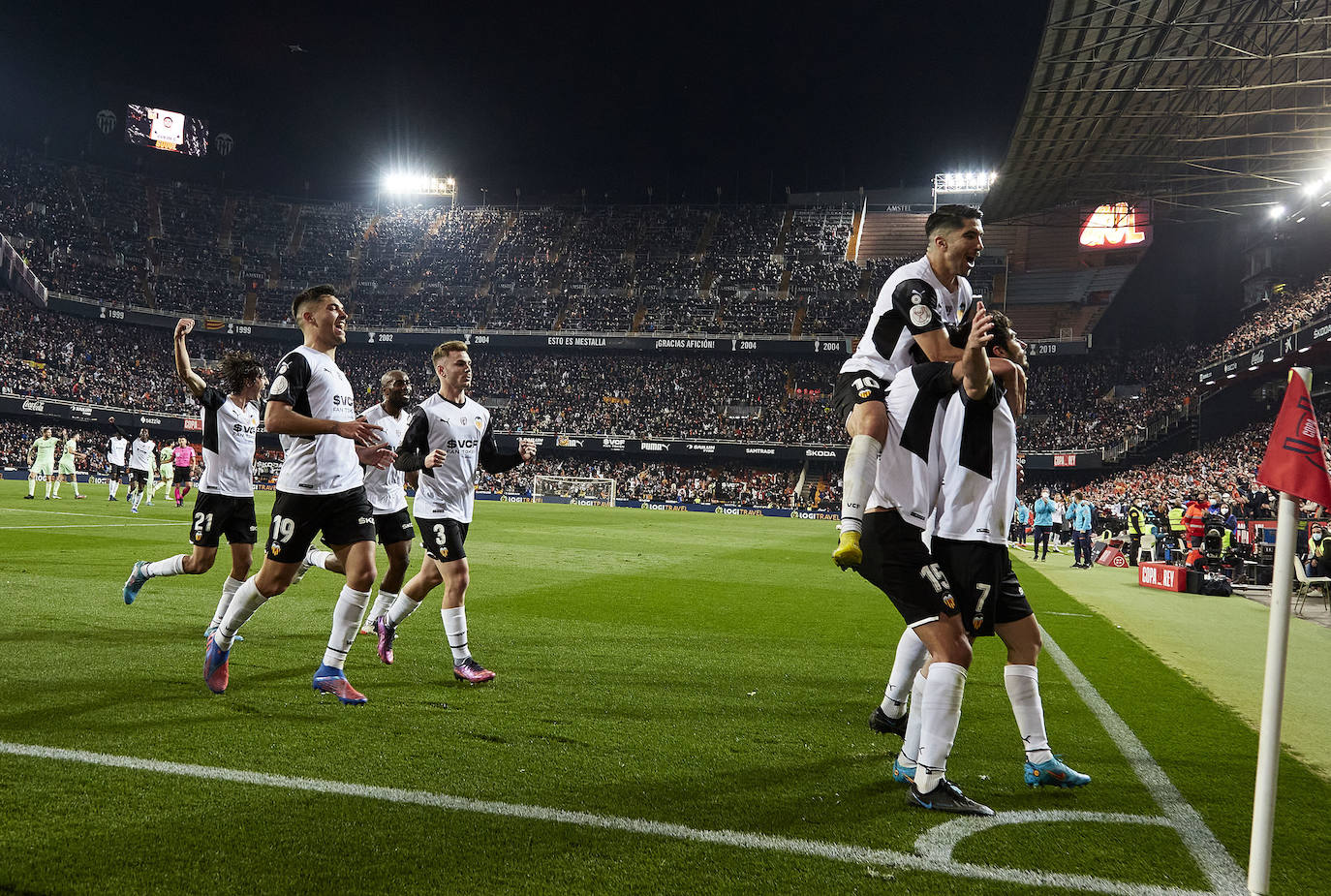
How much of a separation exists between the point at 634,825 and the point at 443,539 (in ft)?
11.4

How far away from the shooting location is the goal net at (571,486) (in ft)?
168

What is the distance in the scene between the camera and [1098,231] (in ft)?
161

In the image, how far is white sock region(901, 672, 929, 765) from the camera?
4266mm

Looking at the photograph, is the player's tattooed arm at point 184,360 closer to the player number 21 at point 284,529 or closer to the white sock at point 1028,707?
the player number 21 at point 284,529

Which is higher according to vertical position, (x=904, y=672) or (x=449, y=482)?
(x=449, y=482)

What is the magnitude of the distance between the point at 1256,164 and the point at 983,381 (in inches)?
1414

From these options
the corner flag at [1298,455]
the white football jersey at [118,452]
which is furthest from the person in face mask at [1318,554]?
the white football jersey at [118,452]

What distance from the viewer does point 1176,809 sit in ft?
13.3

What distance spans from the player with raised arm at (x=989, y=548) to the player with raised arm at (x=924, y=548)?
12 centimetres

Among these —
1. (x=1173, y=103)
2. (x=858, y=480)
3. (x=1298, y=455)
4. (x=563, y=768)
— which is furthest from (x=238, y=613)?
(x=1173, y=103)

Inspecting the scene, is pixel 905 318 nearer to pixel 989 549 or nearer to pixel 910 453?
pixel 910 453

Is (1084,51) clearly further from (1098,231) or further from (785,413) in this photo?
(785,413)

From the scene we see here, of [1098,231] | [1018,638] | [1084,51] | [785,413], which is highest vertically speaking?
[1098,231]

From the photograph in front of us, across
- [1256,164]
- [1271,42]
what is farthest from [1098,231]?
[1271,42]
